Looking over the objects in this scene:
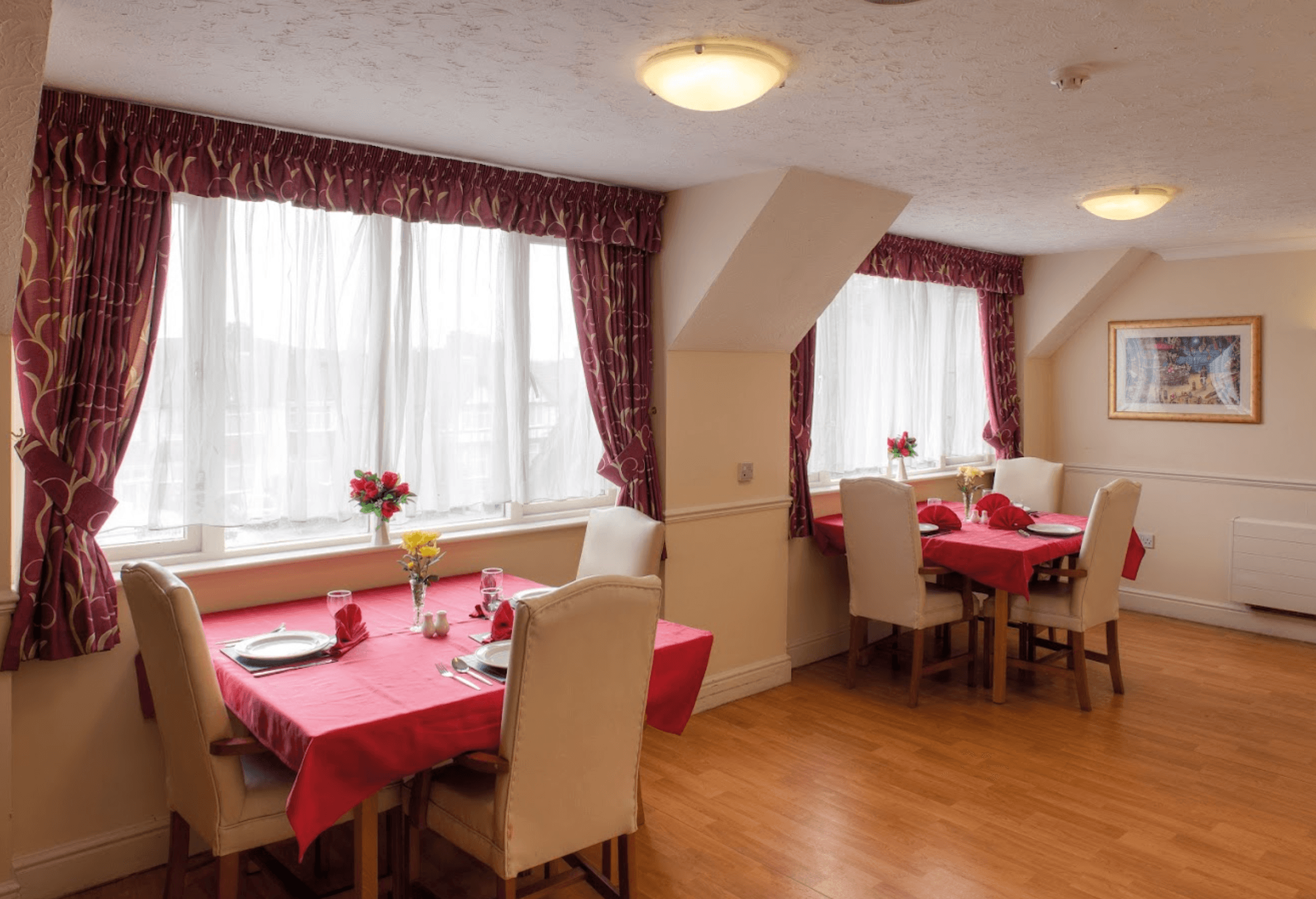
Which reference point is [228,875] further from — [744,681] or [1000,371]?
[1000,371]

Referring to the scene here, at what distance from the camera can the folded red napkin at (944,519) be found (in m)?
4.63

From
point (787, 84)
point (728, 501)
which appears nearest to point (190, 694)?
point (787, 84)

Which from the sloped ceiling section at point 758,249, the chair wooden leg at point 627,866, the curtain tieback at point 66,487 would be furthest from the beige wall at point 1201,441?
the curtain tieback at point 66,487

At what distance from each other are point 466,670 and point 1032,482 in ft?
13.9

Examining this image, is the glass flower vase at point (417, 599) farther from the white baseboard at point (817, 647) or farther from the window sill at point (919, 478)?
the white baseboard at point (817, 647)

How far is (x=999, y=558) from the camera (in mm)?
4258

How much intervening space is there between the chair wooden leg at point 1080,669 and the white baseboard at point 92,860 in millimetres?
3725

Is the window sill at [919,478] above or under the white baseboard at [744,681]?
above

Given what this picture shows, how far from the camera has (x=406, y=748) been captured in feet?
7.20

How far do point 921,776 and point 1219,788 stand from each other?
3.57 feet

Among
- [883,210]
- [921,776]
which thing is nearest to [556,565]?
[921,776]

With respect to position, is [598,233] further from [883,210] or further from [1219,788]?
[1219,788]

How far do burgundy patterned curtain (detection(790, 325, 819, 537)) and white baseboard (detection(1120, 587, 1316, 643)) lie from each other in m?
2.69

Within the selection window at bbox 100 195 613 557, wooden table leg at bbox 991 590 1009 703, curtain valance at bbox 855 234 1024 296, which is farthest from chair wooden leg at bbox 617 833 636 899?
curtain valance at bbox 855 234 1024 296
